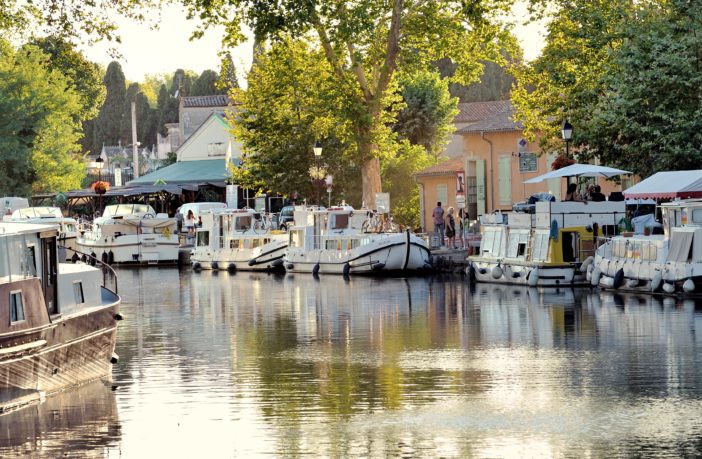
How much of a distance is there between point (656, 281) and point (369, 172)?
2780 cm

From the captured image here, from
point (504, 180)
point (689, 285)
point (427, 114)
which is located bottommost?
point (689, 285)

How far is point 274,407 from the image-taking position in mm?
18188

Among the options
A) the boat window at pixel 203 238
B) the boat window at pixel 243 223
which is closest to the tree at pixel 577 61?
the boat window at pixel 243 223

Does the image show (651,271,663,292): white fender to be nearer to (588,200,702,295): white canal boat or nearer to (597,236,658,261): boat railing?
(588,200,702,295): white canal boat

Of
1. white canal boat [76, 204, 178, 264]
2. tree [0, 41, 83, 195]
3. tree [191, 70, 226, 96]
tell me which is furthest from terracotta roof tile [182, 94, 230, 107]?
white canal boat [76, 204, 178, 264]

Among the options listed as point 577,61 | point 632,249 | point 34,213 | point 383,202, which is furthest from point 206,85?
point 632,249

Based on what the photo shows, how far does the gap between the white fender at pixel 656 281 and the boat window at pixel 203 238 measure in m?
31.5

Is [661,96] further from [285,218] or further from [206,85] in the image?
[206,85]


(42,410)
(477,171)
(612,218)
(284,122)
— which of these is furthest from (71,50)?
(477,171)

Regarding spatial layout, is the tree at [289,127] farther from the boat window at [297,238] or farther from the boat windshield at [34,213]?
the boat windshield at [34,213]

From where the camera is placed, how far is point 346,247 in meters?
54.7

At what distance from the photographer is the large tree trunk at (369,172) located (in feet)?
203

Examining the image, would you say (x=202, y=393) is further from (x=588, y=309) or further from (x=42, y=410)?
(x=588, y=309)

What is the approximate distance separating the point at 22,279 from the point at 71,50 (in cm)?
2080
